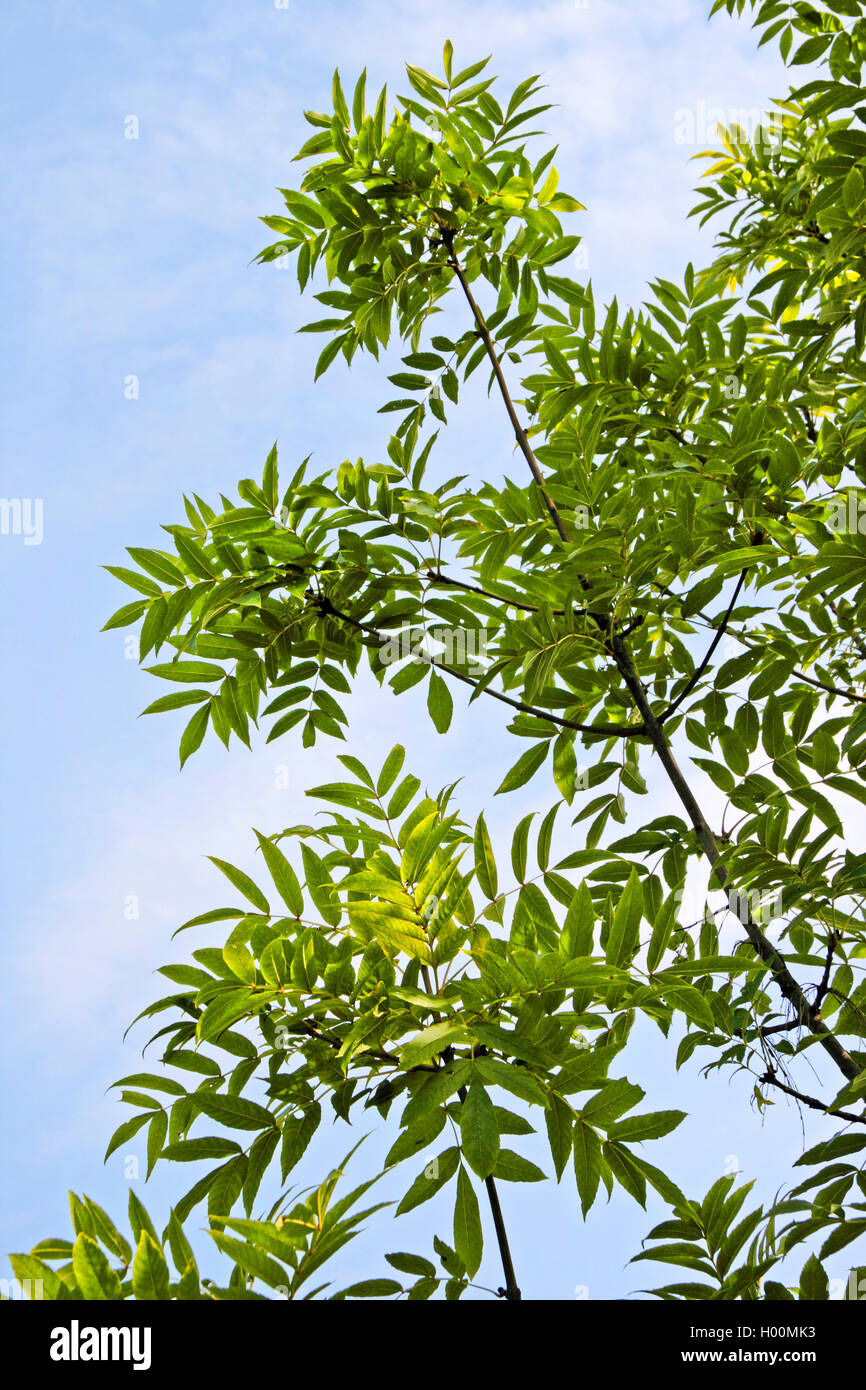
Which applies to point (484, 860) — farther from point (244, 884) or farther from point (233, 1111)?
point (233, 1111)

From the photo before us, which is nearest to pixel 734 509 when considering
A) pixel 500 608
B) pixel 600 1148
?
pixel 500 608

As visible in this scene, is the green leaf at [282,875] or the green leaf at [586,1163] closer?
the green leaf at [586,1163]

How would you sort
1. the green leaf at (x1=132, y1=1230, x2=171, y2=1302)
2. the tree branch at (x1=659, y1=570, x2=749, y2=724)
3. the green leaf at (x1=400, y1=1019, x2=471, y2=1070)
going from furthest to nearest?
the tree branch at (x1=659, y1=570, x2=749, y2=724) < the green leaf at (x1=400, y1=1019, x2=471, y2=1070) < the green leaf at (x1=132, y1=1230, x2=171, y2=1302)

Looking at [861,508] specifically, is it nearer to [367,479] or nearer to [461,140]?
[367,479]

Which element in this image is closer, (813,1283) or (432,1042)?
(432,1042)

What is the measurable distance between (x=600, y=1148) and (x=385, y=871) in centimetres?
51

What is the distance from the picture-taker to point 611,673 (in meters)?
2.25

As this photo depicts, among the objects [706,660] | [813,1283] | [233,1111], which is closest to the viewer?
[233,1111]

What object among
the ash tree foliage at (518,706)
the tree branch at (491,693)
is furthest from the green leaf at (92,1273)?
the tree branch at (491,693)

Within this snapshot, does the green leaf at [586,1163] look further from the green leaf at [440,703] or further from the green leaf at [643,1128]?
the green leaf at [440,703]

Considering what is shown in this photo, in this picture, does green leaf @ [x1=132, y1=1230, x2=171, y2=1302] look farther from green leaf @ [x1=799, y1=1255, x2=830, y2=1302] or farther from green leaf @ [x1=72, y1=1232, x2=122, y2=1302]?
green leaf @ [x1=799, y1=1255, x2=830, y2=1302]

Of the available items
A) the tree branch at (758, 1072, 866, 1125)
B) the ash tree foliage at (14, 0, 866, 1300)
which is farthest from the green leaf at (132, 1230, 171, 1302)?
the tree branch at (758, 1072, 866, 1125)

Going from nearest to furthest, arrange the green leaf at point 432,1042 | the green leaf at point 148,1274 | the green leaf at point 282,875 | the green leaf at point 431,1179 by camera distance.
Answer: the green leaf at point 148,1274 → the green leaf at point 432,1042 → the green leaf at point 431,1179 → the green leaf at point 282,875

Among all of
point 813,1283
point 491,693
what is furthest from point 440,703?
point 813,1283
